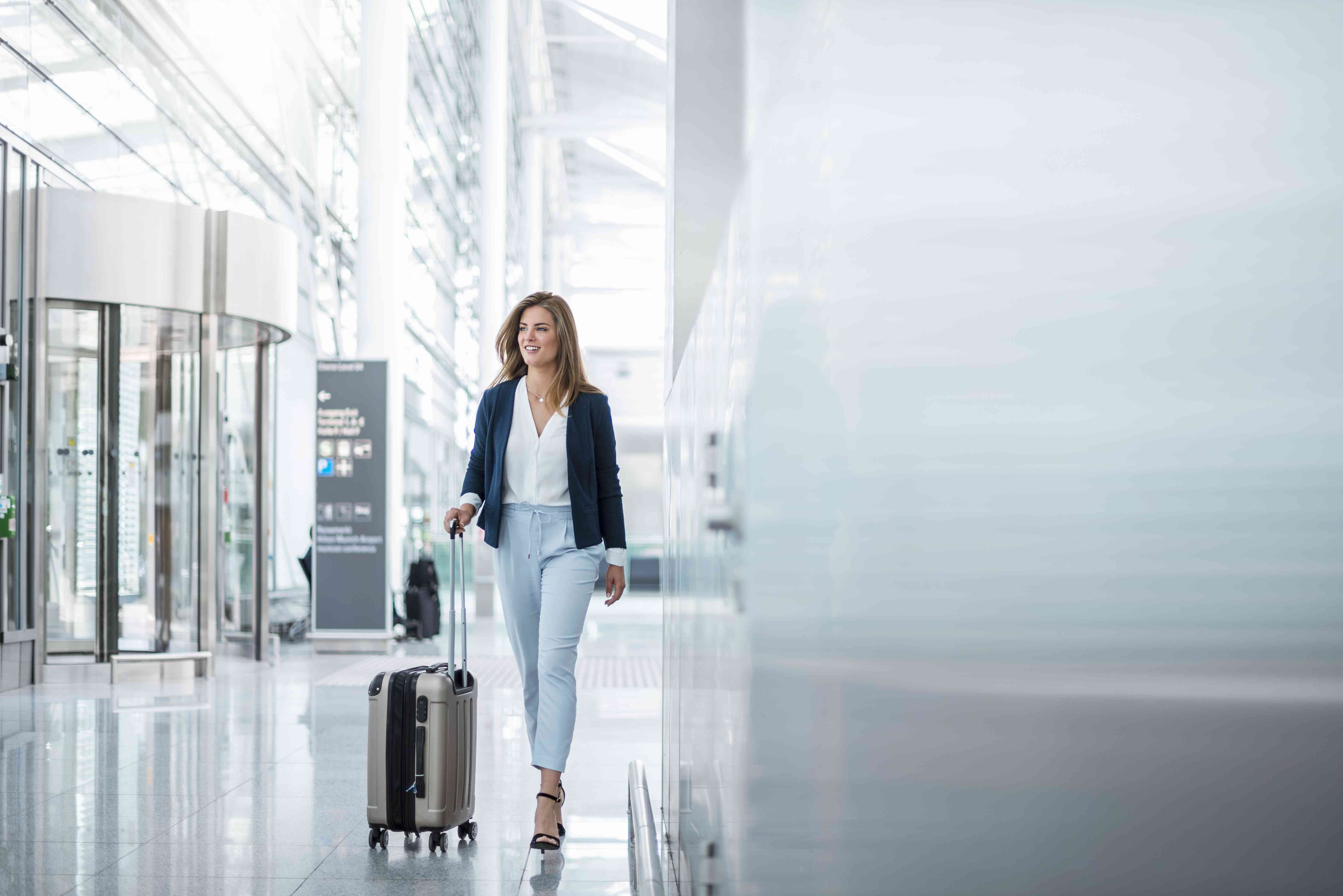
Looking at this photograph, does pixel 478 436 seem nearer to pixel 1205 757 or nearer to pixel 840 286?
pixel 840 286

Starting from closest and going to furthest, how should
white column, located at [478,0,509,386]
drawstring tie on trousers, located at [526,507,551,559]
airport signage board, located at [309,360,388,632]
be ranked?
drawstring tie on trousers, located at [526,507,551,559] → airport signage board, located at [309,360,388,632] → white column, located at [478,0,509,386]

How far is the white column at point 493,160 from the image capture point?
68.1ft

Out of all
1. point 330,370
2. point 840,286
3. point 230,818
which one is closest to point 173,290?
point 330,370

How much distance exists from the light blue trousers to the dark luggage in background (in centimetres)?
853

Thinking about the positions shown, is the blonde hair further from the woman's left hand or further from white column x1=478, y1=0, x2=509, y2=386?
white column x1=478, y1=0, x2=509, y2=386

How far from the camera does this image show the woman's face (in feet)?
12.4

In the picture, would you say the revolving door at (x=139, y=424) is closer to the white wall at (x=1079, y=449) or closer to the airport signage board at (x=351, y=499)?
the airport signage board at (x=351, y=499)

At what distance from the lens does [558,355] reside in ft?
12.6

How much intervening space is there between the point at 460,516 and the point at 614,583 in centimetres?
54

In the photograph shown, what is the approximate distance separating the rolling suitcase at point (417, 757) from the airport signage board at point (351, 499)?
792 cm

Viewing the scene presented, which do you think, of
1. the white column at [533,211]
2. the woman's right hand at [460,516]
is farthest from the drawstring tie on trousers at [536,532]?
the white column at [533,211]

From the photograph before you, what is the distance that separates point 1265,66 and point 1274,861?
0.29 metres

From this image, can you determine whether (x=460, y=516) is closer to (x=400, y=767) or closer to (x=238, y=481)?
(x=400, y=767)

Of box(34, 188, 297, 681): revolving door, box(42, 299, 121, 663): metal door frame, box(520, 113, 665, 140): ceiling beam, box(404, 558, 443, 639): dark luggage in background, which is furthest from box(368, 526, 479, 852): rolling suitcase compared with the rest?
box(520, 113, 665, 140): ceiling beam
